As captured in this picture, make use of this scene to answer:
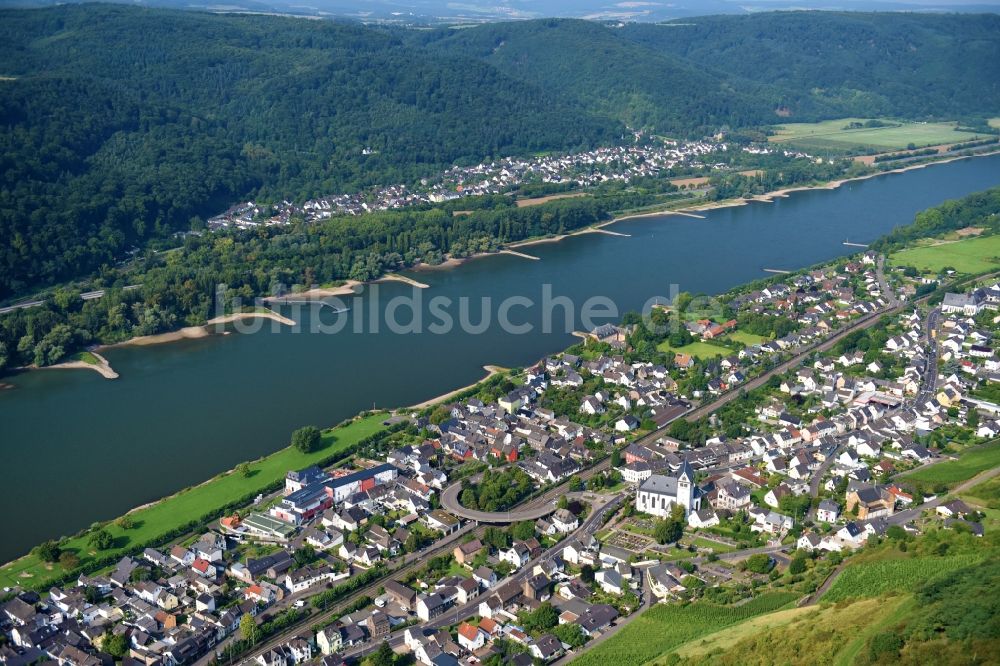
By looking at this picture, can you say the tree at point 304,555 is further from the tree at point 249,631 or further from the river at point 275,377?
the river at point 275,377

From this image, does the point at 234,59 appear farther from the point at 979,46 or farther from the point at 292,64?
the point at 979,46

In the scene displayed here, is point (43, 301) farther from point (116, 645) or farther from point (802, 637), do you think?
point (802, 637)

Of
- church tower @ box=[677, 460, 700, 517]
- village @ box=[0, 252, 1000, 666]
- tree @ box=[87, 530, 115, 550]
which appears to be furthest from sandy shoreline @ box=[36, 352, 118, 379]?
church tower @ box=[677, 460, 700, 517]

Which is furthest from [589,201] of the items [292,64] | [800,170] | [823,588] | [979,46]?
[979,46]

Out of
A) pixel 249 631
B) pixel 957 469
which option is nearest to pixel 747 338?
pixel 957 469

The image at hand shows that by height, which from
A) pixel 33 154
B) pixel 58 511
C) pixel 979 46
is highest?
pixel 979 46

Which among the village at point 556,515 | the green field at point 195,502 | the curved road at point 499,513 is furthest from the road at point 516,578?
the green field at point 195,502
